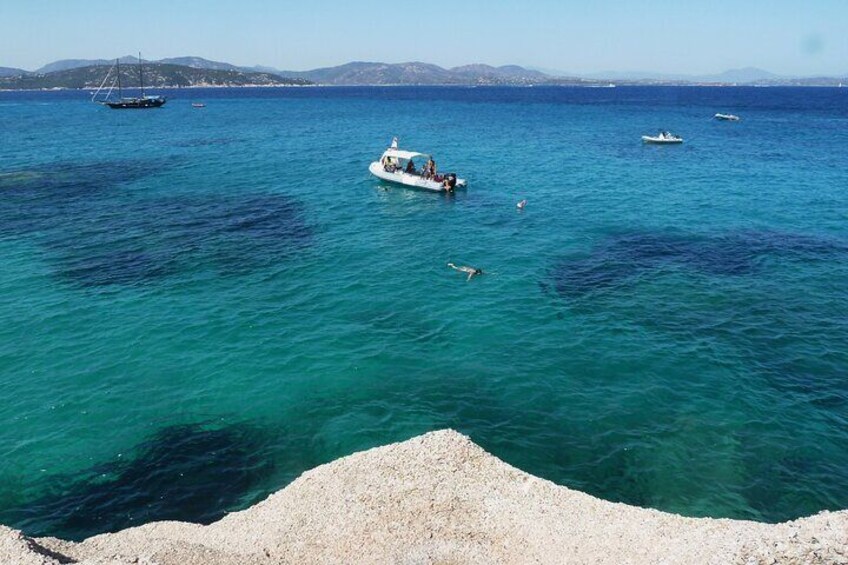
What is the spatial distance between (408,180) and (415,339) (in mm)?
32377

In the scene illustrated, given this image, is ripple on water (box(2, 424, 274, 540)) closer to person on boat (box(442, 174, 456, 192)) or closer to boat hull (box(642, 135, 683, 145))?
person on boat (box(442, 174, 456, 192))

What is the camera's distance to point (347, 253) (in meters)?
39.9

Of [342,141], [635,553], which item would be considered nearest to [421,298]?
[635,553]

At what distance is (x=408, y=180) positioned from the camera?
57719 mm

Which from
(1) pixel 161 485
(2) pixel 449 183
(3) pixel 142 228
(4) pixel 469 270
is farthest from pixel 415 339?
(2) pixel 449 183

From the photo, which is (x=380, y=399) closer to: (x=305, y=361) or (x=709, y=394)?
(x=305, y=361)

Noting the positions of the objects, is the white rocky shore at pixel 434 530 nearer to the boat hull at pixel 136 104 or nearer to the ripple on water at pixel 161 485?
the ripple on water at pixel 161 485

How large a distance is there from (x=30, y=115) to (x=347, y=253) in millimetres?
138719

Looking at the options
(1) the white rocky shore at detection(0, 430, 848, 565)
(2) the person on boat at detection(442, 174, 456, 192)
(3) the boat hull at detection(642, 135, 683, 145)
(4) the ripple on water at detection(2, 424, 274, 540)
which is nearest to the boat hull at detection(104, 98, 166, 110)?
(3) the boat hull at detection(642, 135, 683, 145)

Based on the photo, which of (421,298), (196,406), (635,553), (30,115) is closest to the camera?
(635,553)

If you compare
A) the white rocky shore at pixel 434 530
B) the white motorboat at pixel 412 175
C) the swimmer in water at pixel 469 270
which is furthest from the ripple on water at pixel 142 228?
the white rocky shore at pixel 434 530

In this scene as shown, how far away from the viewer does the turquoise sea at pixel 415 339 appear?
1980 centimetres

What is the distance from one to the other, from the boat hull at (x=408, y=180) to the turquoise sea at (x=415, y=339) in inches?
40.0

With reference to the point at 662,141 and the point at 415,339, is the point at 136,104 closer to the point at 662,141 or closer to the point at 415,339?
the point at 662,141
